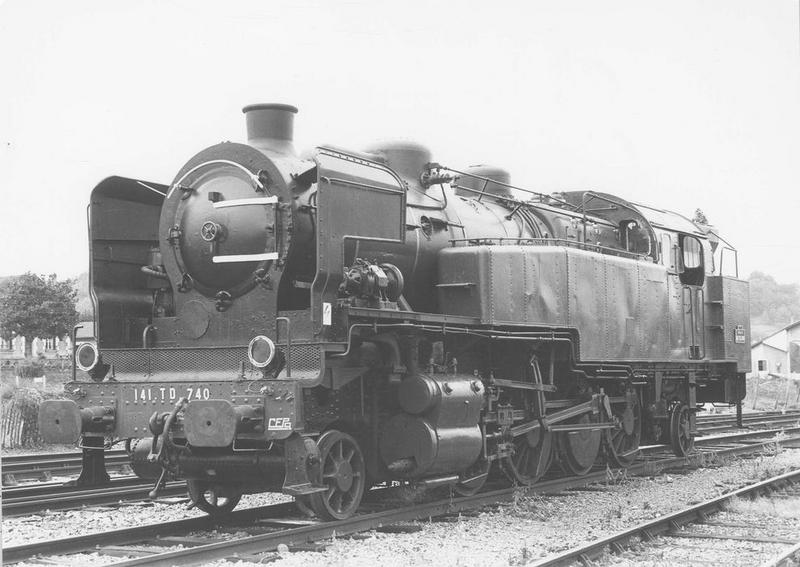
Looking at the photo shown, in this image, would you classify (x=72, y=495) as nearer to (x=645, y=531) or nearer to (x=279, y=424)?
(x=279, y=424)

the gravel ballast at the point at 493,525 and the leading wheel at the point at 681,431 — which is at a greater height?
the leading wheel at the point at 681,431

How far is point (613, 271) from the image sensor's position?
38.6ft

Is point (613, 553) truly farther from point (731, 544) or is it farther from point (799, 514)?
point (799, 514)

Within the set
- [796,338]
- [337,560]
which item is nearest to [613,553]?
[337,560]

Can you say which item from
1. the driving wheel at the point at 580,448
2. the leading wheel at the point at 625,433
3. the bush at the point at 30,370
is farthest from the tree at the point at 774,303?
the driving wheel at the point at 580,448

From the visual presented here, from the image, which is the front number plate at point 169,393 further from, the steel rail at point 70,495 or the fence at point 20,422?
the fence at point 20,422

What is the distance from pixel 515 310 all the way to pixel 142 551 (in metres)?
4.75

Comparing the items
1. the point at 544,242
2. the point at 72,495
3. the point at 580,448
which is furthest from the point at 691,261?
the point at 72,495

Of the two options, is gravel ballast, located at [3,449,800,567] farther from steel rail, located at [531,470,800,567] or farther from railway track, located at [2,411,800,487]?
railway track, located at [2,411,800,487]

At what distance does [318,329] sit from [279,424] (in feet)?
2.91

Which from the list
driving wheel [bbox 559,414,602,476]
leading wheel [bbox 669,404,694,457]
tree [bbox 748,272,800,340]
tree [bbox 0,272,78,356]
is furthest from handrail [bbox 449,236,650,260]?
tree [bbox 748,272,800,340]

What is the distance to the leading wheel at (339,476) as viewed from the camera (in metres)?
7.99

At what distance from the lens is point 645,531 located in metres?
7.78

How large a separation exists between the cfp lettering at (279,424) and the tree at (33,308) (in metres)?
36.7
